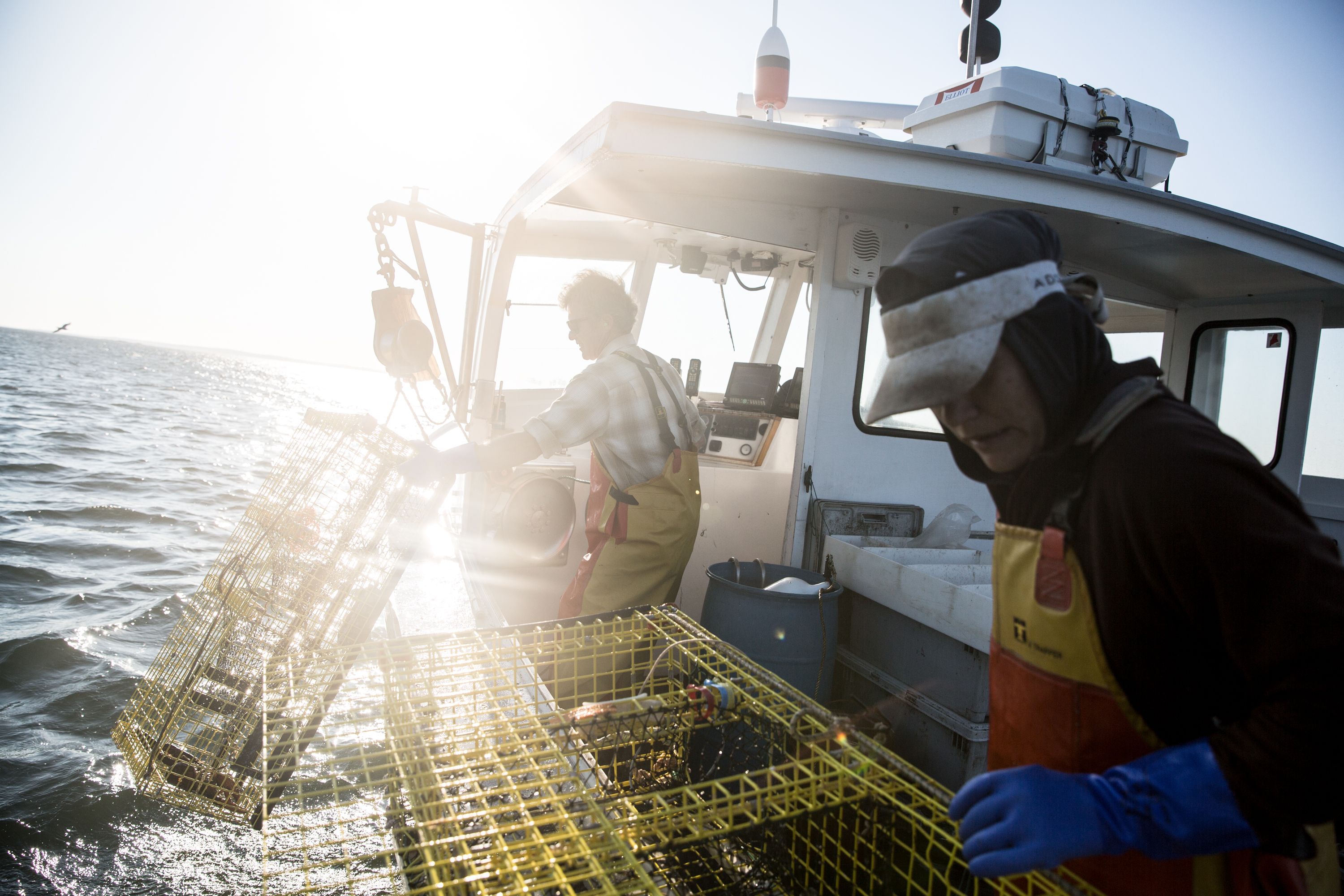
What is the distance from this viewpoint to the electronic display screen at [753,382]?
15.9 feet

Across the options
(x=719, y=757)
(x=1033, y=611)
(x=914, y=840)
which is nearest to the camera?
(x=1033, y=611)

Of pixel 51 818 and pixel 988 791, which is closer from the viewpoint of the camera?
pixel 988 791

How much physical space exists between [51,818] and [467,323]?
4116 millimetres

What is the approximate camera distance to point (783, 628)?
3092mm

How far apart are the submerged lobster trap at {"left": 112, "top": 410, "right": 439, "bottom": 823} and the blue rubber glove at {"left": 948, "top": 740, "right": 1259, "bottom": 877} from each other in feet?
7.72

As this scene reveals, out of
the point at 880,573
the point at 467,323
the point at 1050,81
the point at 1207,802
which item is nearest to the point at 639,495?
the point at 880,573

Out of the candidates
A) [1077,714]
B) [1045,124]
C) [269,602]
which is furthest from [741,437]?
[1077,714]

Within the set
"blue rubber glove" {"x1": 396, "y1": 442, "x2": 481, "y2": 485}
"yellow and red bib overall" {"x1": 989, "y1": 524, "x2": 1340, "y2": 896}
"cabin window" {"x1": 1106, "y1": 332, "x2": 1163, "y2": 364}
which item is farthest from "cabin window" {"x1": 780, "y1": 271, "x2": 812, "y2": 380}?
"yellow and red bib overall" {"x1": 989, "y1": 524, "x2": 1340, "y2": 896}

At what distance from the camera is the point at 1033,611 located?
1.15m

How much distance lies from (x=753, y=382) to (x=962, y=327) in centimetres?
389

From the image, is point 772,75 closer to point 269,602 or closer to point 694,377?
point 694,377

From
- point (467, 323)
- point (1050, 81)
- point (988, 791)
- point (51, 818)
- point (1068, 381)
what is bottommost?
point (51, 818)

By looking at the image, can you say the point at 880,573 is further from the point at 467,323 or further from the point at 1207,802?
the point at 467,323

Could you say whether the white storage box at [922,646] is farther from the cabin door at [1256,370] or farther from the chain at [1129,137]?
the cabin door at [1256,370]
